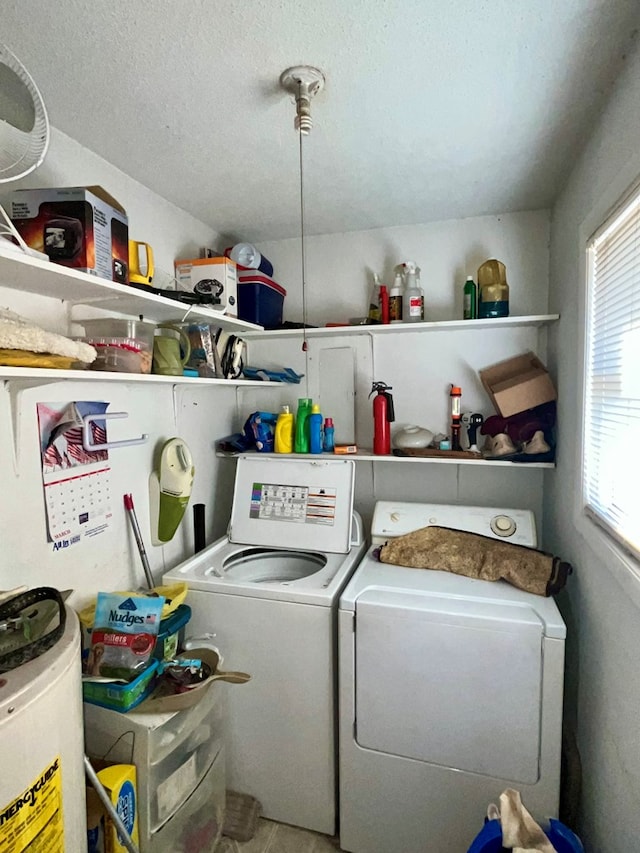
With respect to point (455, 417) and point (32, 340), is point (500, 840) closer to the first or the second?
point (455, 417)

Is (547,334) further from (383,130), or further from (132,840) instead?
(132,840)

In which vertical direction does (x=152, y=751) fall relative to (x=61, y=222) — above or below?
below

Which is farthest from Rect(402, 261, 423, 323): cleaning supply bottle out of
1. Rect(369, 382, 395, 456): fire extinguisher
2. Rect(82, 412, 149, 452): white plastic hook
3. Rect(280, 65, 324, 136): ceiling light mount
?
Rect(82, 412, 149, 452): white plastic hook

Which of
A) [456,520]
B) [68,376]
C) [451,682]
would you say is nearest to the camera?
[68,376]

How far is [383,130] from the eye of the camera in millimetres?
1406

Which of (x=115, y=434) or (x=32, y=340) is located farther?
(x=115, y=434)

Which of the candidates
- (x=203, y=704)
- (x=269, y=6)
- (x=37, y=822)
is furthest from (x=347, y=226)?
(x=37, y=822)

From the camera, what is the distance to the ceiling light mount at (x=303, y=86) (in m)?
1.13

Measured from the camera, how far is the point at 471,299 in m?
2.03

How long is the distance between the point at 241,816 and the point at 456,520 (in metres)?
1.44

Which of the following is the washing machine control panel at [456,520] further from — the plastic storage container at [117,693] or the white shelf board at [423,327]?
the plastic storage container at [117,693]

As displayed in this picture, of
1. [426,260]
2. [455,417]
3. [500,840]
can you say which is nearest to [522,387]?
[455,417]

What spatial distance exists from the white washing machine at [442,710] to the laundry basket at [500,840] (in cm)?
21

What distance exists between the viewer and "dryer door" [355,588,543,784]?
1.37 meters
